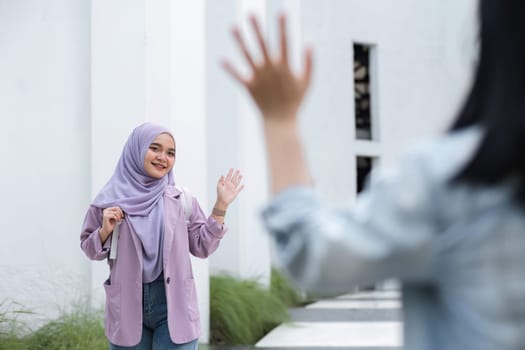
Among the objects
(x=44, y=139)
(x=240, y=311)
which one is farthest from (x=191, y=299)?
(x=240, y=311)

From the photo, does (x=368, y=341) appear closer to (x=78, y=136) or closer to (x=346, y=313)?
(x=346, y=313)

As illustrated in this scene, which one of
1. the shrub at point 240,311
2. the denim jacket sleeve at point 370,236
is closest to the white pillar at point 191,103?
the shrub at point 240,311

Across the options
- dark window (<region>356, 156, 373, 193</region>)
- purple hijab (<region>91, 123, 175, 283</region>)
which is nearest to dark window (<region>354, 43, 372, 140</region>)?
dark window (<region>356, 156, 373, 193</region>)

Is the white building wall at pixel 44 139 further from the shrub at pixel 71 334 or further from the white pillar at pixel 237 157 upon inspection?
the white pillar at pixel 237 157

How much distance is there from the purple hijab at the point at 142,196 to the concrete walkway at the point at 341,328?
1977 millimetres

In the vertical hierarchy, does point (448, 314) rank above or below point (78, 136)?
below

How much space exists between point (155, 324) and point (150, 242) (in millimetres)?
286

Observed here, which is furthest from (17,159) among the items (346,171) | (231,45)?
(346,171)

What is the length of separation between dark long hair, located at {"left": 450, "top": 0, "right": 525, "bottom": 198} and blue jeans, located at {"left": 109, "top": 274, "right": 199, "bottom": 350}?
1.98m

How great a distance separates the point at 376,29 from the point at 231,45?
408 centimetres

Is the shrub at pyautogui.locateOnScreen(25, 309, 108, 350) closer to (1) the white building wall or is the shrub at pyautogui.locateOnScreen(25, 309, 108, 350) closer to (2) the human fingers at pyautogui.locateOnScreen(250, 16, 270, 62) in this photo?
(1) the white building wall

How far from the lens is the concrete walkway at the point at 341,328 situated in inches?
215

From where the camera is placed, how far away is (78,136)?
15.4 ft

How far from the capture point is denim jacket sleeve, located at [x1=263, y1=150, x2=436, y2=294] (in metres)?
0.78
